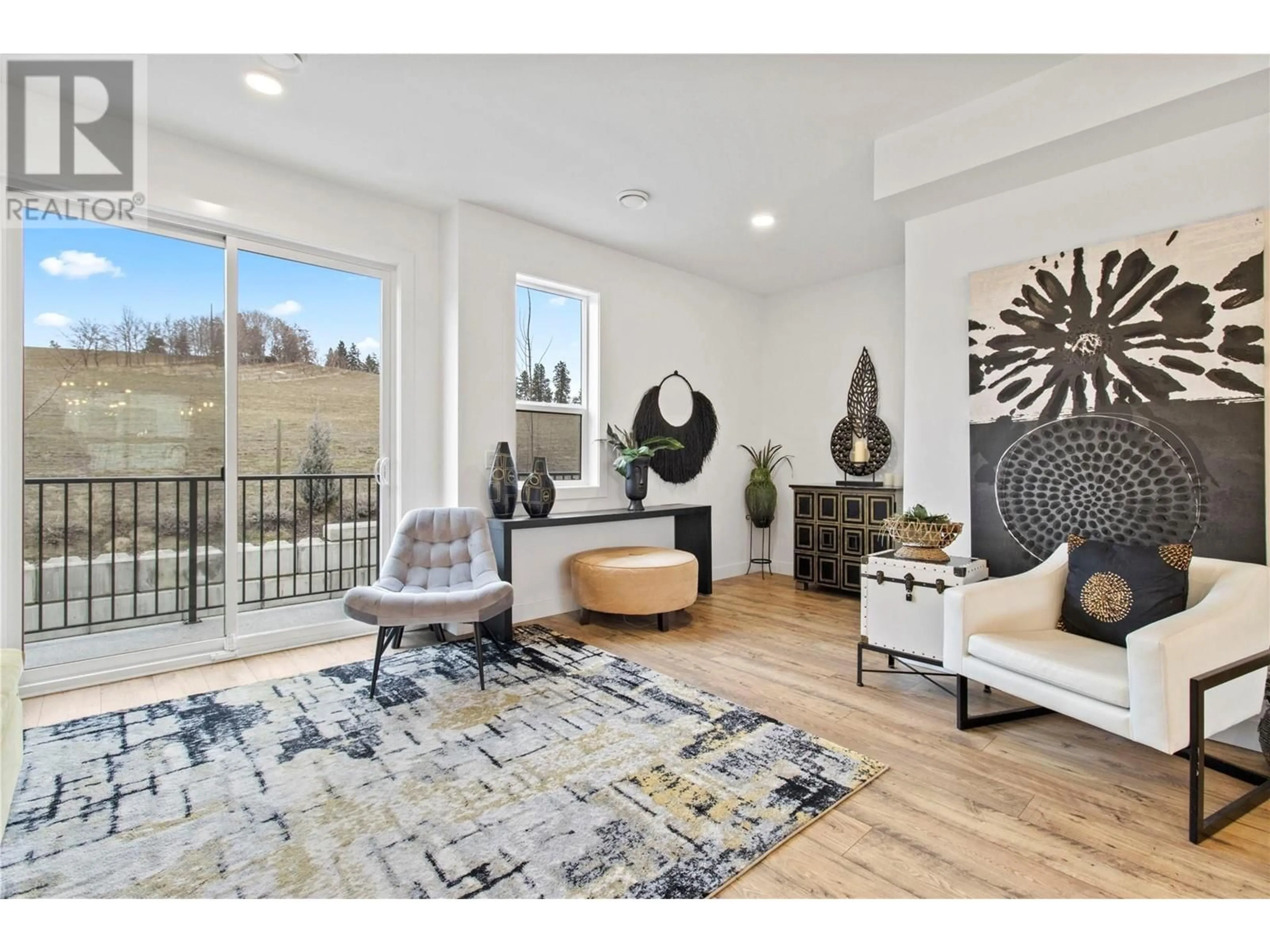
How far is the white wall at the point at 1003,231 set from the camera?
7.69 ft

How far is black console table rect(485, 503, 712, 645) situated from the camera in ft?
11.7

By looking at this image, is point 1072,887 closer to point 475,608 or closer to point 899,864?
point 899,864

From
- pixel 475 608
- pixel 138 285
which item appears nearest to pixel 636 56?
pixel 475 608

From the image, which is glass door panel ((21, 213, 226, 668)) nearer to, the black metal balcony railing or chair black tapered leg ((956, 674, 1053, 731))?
the black metal balcony railing

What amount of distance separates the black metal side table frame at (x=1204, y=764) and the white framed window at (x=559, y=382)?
3.42m

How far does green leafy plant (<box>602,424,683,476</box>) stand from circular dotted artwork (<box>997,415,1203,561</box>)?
2282 millimetres

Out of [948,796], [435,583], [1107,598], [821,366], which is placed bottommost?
[948,796]

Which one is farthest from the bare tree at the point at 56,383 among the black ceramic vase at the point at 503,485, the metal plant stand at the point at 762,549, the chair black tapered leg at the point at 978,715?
the metal plant stand at the point at 762,549

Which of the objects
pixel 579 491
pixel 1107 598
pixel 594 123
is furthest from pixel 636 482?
pixel 1107 598

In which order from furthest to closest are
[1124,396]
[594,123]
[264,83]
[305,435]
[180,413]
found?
[305,435]
[180,413]
[594,123]
[1124,396]
[264,83]

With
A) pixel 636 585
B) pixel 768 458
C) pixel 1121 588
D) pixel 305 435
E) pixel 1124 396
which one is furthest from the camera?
pixel 768 458

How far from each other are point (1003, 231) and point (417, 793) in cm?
359

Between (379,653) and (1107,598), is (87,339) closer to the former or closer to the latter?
(379,653)

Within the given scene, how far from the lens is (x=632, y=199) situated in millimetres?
3531
